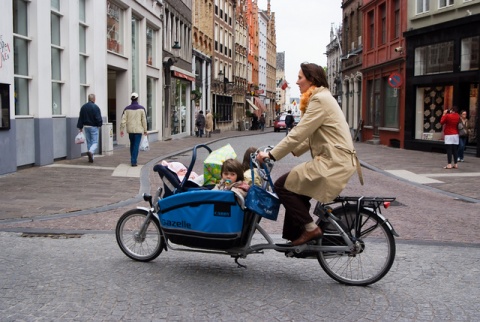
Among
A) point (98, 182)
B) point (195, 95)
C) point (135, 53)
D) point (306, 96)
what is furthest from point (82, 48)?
point (195, 95)

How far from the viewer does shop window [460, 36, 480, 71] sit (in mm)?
21766

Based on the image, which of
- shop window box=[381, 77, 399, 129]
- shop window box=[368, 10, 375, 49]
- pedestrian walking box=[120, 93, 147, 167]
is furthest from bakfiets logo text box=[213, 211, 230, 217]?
shop window box=[368, 10, 375, 49]

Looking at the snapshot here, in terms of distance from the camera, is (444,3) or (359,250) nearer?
(359,250)

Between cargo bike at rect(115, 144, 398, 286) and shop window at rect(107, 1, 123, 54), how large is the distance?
17649 millimetres

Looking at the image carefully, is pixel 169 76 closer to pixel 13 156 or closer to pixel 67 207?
pixel 13 156

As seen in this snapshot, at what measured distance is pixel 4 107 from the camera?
42.7 ft

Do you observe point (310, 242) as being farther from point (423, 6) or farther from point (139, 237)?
point (423, 6)

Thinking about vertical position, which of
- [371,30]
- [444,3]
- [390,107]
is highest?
[371,30]

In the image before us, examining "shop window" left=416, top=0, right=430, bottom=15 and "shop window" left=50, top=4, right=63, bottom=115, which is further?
"shop window" left=416, top=0, right=430, bottom=15

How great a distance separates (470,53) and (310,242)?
19.0 m

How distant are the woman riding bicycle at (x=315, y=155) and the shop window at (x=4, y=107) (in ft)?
30.7

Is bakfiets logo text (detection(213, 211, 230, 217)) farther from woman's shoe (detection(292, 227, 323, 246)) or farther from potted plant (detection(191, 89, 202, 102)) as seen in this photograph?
potted plant (detection(191, 89, 202, 102))

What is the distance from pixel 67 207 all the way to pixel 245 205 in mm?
4731

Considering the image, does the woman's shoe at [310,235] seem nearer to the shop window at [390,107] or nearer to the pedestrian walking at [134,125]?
the pedestrian walking at [134,125]
